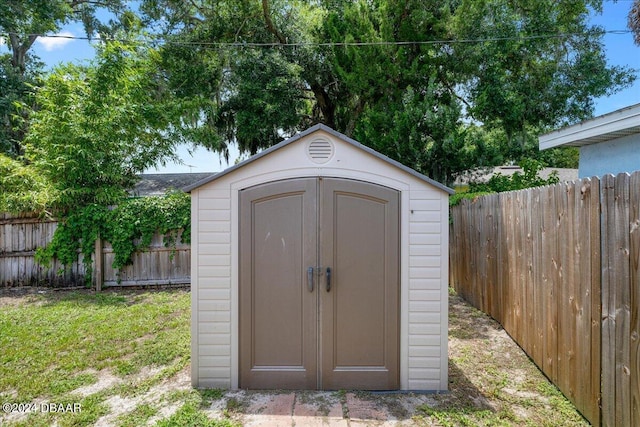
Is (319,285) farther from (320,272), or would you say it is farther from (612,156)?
(612,156)

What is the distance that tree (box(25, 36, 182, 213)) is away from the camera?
22.0ft

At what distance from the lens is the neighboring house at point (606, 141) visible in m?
4.88

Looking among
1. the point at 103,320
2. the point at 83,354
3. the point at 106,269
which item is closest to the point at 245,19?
the point at 106,269

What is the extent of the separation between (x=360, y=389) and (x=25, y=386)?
3011 millimetres

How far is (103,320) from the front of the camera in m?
4.89

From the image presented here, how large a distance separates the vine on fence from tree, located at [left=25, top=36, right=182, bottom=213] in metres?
0.35

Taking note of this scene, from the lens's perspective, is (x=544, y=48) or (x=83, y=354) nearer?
(x=83, y=354)

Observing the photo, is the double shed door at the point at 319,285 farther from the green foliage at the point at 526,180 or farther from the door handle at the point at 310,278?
the green foliage at the point at 526,180

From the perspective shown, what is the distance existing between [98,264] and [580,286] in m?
7.43

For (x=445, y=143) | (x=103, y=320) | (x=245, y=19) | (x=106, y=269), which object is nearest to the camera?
(x=103, y=320)

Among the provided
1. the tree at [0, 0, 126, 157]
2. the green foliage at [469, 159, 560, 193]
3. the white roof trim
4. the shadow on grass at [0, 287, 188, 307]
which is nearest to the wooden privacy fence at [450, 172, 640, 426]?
the white roof trim

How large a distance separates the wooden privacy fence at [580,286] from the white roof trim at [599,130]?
2.29 m

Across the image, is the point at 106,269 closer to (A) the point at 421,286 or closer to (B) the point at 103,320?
(B) the point at 103,320

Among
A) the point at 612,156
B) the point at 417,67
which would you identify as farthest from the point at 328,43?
the point at 612,156
